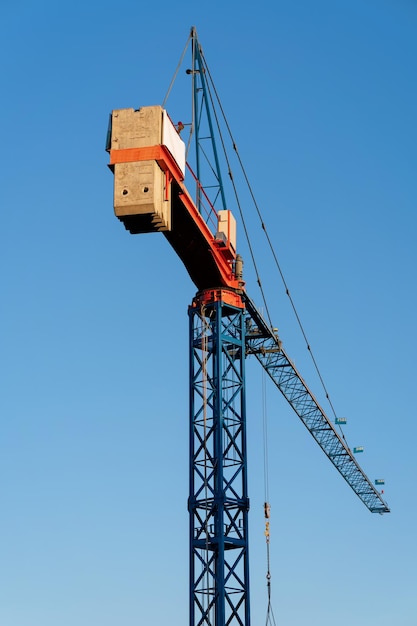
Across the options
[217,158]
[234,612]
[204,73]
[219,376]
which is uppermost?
[204,73]

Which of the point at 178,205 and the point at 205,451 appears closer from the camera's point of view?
the point at 178,205

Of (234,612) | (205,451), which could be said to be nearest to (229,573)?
(234,612)

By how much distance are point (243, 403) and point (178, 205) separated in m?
14.1

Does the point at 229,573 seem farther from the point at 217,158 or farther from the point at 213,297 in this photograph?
the point at 217,158

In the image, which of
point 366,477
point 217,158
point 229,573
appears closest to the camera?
point 229,573

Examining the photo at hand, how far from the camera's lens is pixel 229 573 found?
69.6m

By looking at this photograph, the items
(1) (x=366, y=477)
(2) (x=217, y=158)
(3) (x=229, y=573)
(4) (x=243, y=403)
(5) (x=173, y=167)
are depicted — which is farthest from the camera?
(1) (x=366, y=477)

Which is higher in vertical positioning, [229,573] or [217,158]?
[217,158]

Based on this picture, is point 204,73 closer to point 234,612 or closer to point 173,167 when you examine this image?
point 173,167

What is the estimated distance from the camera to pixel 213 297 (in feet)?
246

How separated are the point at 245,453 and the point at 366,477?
38365 millimetres

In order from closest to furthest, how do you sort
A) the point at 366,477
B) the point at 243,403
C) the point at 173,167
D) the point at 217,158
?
the point at 173,167, the point at 243,403, the point at 217,158, the point at 366,477

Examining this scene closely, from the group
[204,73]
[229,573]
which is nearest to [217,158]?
[204,73]

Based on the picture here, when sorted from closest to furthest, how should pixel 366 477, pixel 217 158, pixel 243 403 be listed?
pixel 243 403 < pixel 217 158 < pixel 366 477
